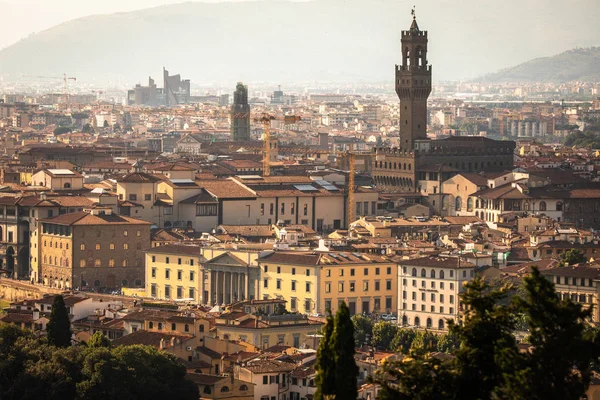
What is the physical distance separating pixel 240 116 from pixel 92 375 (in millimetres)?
87137

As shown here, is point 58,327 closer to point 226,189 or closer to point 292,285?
point 292,285

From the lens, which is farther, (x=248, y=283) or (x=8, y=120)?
(x=8, y=120)

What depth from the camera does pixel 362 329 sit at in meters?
53.6

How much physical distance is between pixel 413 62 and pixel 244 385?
1978 inches

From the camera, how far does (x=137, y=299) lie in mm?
61625

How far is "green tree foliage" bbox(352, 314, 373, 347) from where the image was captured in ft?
174

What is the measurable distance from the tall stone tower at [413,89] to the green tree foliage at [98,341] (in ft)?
149

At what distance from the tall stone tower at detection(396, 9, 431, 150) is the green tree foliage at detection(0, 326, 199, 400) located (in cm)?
4830

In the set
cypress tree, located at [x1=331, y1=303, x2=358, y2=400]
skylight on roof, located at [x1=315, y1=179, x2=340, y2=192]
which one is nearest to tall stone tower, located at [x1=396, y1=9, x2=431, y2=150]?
skylight on roof, located at [x1=315, y1=179, x2=340, y2=192]

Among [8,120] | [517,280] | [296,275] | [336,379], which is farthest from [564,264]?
[8,120]

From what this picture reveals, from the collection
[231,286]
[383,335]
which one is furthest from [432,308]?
[231,286]

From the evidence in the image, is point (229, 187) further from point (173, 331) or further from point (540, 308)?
point (540, 308)

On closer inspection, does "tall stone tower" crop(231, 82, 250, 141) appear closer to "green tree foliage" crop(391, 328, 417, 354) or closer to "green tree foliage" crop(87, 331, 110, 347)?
"green tree foliage" crop(391, 328, 417, 354)

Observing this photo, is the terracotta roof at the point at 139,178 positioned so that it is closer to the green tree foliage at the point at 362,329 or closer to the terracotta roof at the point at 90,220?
the terracotta roof at the point at 90,220
